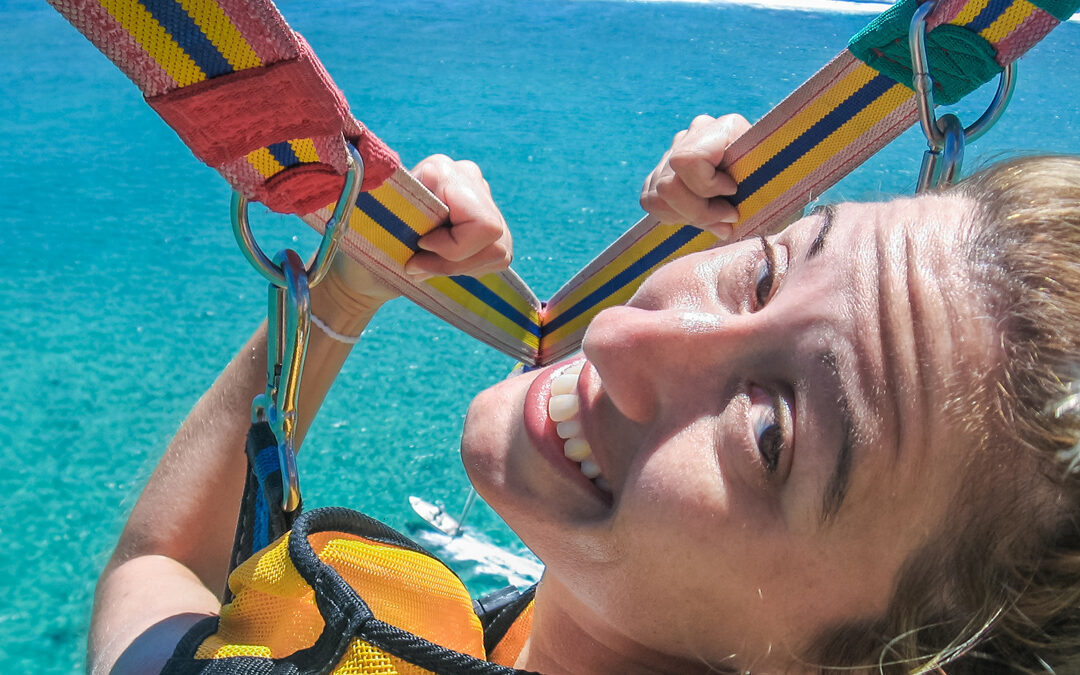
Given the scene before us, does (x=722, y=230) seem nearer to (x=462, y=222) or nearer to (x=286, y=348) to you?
(x=462, y=222)

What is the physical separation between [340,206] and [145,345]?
3385 millimetres

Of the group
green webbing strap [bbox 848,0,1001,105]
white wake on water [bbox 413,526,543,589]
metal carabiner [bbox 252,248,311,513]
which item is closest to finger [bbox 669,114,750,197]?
green webbing strap [bbox 848,0,1001,105]

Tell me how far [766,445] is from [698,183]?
106 cm

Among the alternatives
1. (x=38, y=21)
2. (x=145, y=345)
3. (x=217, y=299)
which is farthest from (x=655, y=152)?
(x=38, y=21)

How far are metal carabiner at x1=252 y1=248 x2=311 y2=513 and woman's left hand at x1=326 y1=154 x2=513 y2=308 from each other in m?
0.61

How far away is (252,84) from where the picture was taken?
3.55ft

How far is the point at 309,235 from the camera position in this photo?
523 centimetres

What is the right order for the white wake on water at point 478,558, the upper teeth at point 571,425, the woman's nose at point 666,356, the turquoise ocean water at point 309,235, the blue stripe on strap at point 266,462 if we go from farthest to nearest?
the turquoise ocean water at point 309,235 → the white wake on water at point 478,558 → the blue stripe on strap at point 266,462 → the upper teeth at point 571,425 → the woman's nose at point 666,356

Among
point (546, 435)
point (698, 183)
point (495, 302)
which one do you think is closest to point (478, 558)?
point (495, 302)

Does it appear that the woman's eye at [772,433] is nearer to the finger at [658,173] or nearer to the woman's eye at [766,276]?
the woman's eye at [766,276]

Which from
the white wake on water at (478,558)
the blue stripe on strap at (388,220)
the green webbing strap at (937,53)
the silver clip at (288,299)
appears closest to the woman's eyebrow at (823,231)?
the green webbing strap at (937,53)

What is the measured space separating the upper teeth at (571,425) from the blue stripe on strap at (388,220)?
561 millimetres

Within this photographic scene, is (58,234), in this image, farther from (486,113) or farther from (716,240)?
(716,240)

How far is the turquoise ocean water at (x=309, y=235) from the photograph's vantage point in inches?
137
